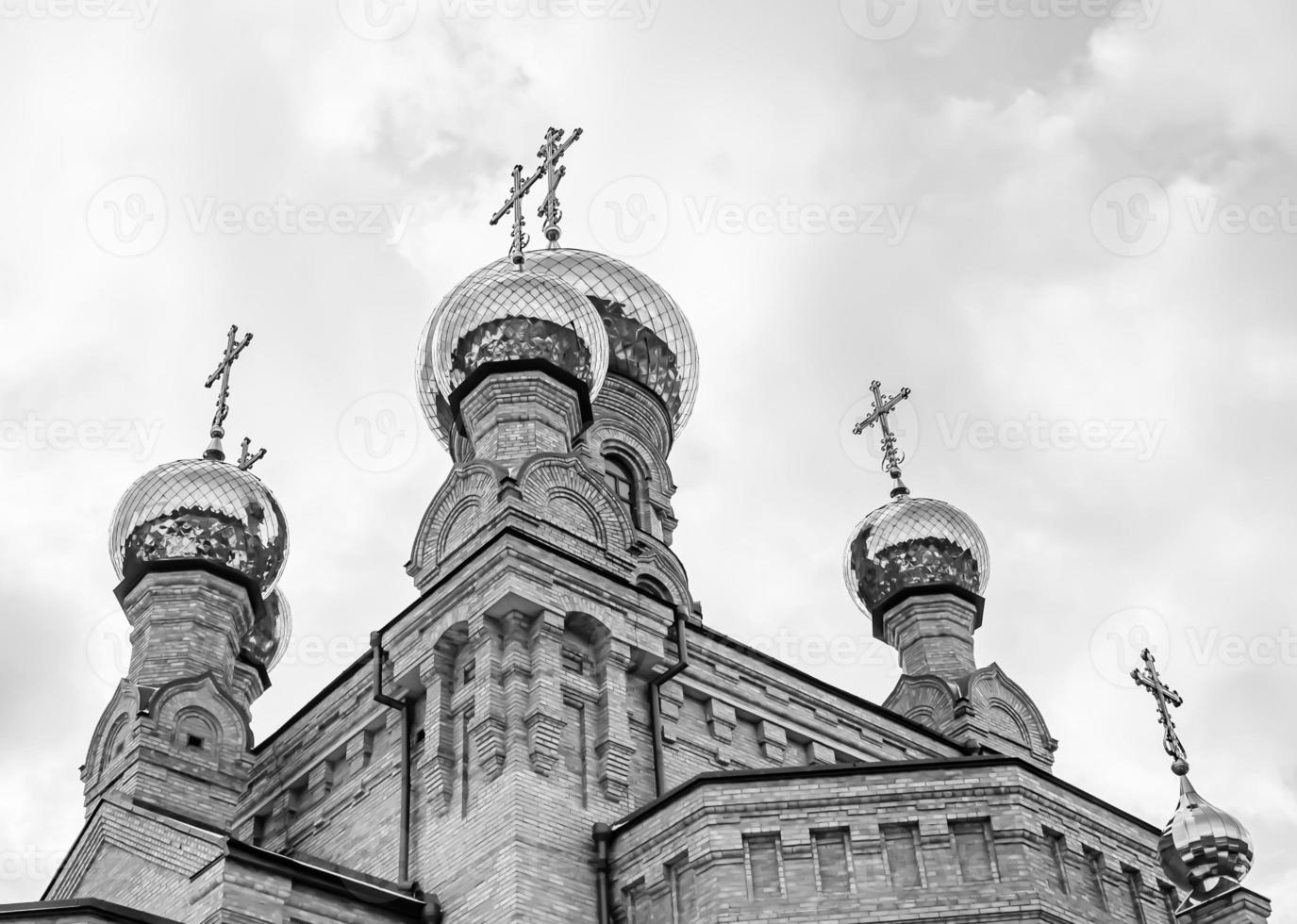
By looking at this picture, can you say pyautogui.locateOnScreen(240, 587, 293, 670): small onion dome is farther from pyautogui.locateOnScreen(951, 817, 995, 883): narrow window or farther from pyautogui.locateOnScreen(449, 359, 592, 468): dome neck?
pyautogui.locateOnScreen(951, 817, 995, 883): narrow window

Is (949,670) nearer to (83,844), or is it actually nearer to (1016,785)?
(1016,785)

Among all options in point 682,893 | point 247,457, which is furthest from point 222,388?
point 682,893

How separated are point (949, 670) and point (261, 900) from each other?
28.2ft

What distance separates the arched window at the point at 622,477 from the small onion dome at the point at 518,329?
2.04 meters

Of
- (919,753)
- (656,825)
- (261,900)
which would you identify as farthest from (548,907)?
(919,753)

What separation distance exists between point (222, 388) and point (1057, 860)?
9206 mm

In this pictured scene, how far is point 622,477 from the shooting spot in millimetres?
16406

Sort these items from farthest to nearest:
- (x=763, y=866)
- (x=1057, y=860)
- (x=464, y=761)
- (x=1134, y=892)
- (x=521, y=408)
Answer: (x=521, y=408)
(x=464, y=761)
(x=1134, y=892)
(x=1057, y=860)
(x=763, y=866)

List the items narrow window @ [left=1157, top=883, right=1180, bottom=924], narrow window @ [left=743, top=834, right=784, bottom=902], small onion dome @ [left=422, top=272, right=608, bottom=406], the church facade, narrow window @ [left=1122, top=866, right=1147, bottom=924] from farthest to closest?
small onion dome @ [left=422, top=272, right=608, bottom=406], narrow window @ [left=1157, top=883, right=1180, bottom=924], narrow window @ [left=1122, top=866, right=1147, bottom=924], the church facade, narrow window @ [left=743, top=834, right=784, bottom=902]

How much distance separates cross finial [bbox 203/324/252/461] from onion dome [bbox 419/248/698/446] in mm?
2888

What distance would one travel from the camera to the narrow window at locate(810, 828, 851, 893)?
375 inches

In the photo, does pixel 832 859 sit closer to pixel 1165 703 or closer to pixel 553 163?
pixel 1165 703

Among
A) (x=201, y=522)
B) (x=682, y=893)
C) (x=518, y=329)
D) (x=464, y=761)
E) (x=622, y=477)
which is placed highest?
(x=622, y=477)

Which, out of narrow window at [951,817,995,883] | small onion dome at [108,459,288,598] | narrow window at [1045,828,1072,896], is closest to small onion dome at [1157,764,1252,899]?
narrow window at [1045,828,1072,896]
